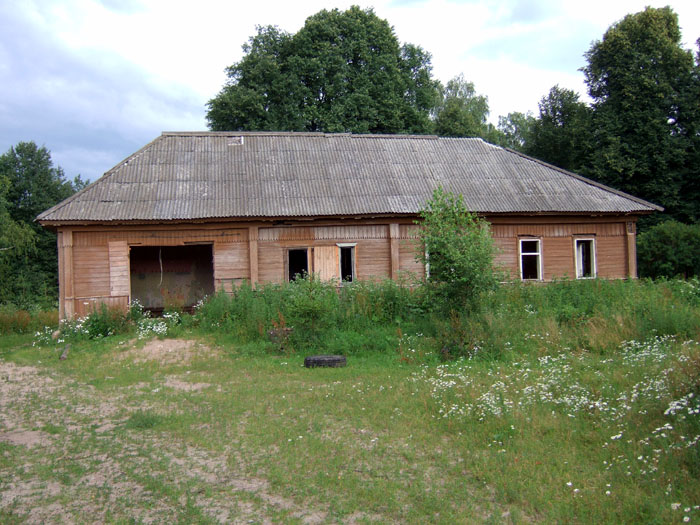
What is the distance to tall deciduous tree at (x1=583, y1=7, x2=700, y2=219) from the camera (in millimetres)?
26297

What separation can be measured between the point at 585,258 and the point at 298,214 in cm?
999

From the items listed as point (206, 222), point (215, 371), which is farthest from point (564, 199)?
point (215, 371)

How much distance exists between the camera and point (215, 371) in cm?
984

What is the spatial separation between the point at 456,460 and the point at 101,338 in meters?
10.4

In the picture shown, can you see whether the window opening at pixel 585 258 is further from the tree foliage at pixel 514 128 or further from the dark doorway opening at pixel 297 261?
the tree foliage at pixel 514 128

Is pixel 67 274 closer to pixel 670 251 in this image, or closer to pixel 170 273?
pixel 170 273

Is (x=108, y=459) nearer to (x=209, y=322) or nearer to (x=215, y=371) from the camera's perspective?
(x=215, y=371)

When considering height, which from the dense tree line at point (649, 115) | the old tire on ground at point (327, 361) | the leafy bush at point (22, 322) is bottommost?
the old tire on ground at point (327, 361)

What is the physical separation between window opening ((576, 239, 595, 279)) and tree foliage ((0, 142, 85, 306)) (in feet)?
93.9

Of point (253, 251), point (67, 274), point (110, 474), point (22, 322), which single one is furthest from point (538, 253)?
point (22, 322)

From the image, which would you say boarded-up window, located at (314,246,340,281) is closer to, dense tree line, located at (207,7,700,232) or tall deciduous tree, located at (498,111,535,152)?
dense tree line, located at (207,7,700,232)

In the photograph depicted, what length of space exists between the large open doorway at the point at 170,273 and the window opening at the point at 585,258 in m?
12.9

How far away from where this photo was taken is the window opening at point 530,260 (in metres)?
17.5

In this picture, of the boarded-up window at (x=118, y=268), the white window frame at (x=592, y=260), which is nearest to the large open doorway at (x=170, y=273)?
the boarded-up window at (x=118, y=268)
